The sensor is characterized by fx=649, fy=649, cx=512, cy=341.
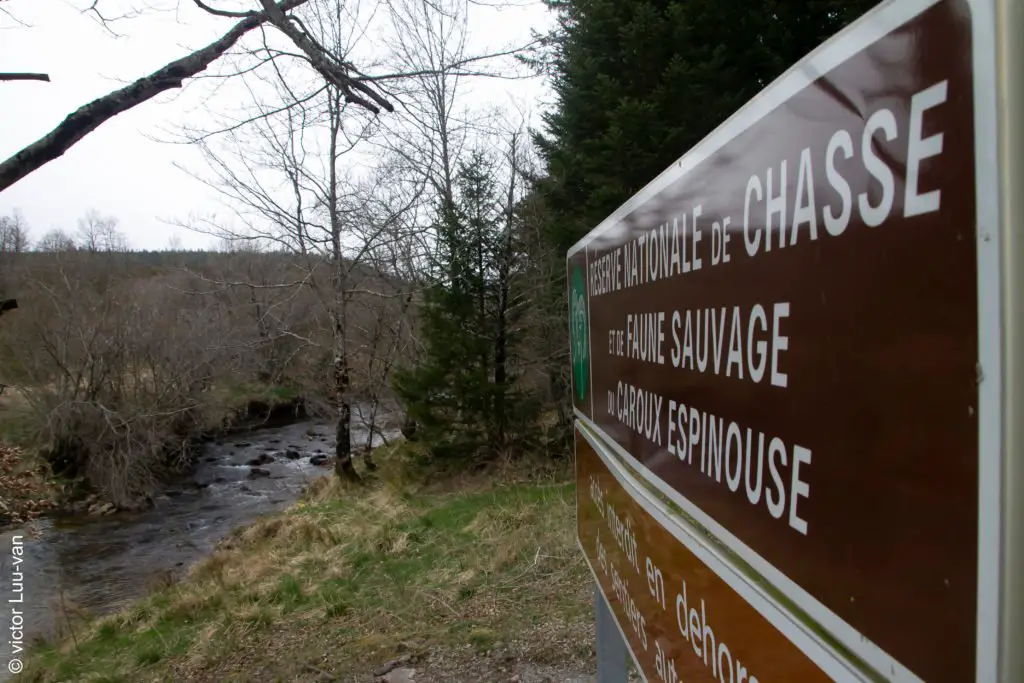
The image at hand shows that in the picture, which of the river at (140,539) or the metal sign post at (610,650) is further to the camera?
the river at (140,539)

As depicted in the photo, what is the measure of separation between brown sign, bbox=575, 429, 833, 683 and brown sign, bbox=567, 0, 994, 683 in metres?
0.10

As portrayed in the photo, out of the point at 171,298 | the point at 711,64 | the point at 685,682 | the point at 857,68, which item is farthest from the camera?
the point at 171,298

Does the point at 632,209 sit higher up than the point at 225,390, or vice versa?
the point at 632,209

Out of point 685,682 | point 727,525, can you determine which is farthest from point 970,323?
point 685,682

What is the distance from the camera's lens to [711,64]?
28.0ft

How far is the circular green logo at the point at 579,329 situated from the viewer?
2475 millimetres

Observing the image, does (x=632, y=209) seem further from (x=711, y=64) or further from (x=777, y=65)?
(x=777, y=65)

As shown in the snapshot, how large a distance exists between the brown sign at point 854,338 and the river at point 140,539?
904cm

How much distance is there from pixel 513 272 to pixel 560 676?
10933 millimetres

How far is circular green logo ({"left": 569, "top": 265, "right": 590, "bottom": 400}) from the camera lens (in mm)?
2475

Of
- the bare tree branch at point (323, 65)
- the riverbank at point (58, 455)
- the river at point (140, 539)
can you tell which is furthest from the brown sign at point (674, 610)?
the river at point (140, 539)

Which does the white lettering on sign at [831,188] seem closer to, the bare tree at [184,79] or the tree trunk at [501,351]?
the bare tree at [184,79]

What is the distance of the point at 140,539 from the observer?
14.2 m

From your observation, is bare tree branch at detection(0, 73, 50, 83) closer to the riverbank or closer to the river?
the riverbank
